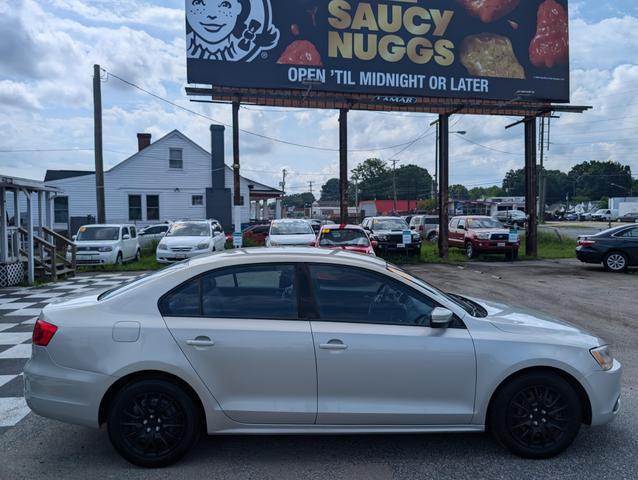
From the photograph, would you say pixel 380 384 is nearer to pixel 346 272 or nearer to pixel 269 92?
pixel 346 272

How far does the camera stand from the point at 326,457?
12.2 ft

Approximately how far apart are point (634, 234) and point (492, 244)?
16.2ft

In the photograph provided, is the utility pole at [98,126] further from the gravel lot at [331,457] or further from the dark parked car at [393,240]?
the gravel lot at [331,457]

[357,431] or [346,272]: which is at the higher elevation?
[346,272]

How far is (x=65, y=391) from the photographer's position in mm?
3564

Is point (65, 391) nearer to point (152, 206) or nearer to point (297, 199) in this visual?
point (152, 206)

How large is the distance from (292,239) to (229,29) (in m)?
7.46

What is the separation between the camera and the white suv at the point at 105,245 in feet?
54.6

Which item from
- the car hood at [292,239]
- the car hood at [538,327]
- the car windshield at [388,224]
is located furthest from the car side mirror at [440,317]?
the car windshield at [388,224]

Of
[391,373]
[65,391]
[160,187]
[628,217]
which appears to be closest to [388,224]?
[391,373]

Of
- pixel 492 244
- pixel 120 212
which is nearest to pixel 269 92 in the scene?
pixel 492 244

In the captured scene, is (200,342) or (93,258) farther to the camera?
(93,258)

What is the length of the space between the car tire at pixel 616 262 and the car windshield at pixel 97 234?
1632cm

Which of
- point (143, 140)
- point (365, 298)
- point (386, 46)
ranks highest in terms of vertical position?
point (386, 46)
